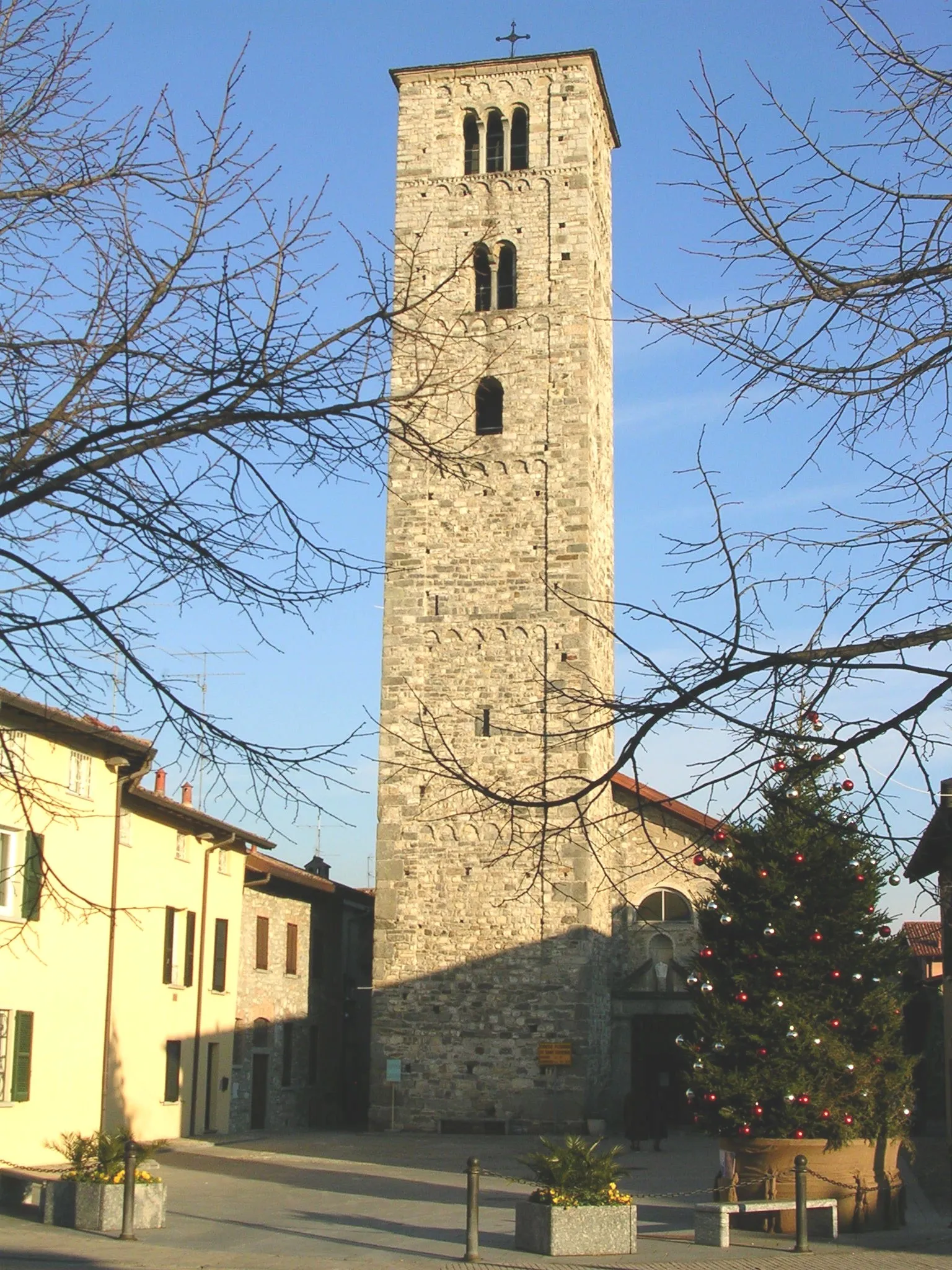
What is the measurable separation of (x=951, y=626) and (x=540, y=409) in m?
25.8

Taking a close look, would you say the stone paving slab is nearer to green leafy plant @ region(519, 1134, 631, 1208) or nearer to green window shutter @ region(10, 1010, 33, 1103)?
green leafy plant @ region(519, 1134, 631, 1208)

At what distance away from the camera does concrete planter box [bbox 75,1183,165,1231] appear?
1376 cm

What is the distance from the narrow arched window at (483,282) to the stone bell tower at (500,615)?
1.8 inches

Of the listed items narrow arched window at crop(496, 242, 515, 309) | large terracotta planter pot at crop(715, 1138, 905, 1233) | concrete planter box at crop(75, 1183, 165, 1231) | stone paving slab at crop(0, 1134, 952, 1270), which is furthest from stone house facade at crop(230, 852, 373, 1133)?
large terracotta planter pot at crop(715, 1138, 905, 1233)

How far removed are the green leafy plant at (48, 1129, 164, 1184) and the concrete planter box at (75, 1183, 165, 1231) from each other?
8 cm

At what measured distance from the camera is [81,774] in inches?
828

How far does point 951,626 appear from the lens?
594cm

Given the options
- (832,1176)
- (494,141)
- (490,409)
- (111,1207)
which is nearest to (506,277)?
(490,409)

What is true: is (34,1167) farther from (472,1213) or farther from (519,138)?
(519,138)

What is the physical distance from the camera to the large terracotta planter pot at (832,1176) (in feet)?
47.5

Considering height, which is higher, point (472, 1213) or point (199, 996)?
point (199, 996)

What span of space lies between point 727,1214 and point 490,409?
21050 mm

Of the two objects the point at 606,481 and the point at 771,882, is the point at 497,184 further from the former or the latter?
the point at 771,882

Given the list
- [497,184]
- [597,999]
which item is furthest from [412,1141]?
[497,184]
